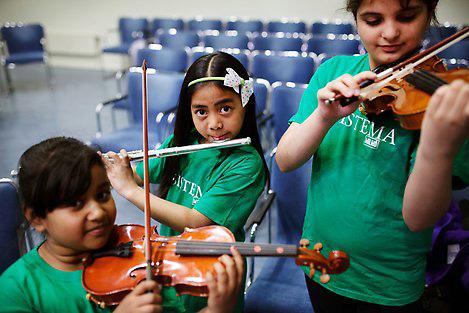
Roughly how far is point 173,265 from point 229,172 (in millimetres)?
330

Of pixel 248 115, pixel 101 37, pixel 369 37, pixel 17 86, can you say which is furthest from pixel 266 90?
pixel 101 37

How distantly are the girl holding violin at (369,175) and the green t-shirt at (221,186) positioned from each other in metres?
0.18

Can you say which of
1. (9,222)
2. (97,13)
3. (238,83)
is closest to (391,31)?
(238,83)

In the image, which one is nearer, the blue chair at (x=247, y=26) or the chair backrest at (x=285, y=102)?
the chair backrest at (x=285, y=102)

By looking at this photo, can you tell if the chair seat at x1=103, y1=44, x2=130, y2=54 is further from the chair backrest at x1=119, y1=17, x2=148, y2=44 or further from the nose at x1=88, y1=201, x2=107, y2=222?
the nose at x1=88, y1=201, x2=107, y2=222

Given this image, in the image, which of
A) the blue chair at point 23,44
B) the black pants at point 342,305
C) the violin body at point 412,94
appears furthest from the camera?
the blue chair at point 23,44

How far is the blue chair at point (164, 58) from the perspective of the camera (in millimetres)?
4168

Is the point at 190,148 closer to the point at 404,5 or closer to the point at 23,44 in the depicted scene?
the point at 404,5

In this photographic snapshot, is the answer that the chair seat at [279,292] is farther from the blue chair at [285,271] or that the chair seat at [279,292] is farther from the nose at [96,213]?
the nose at [96,213]

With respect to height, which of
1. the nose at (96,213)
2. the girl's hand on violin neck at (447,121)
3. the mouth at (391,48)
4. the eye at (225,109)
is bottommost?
the nose at (96,213)

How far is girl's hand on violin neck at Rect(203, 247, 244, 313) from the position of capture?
2.59 feet

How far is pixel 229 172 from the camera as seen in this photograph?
1.13 meters

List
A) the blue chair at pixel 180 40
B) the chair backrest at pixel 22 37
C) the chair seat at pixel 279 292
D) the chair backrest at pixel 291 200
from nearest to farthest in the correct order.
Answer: the chair seat at pixel 279 292 < the chair backrest at pixel 291 200 < the blue chair at pixel 180 40 < the chair backrest at pixel 22 37

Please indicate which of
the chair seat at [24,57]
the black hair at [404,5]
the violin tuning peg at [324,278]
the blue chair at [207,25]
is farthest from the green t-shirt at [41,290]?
the blue chair at [207,25]
